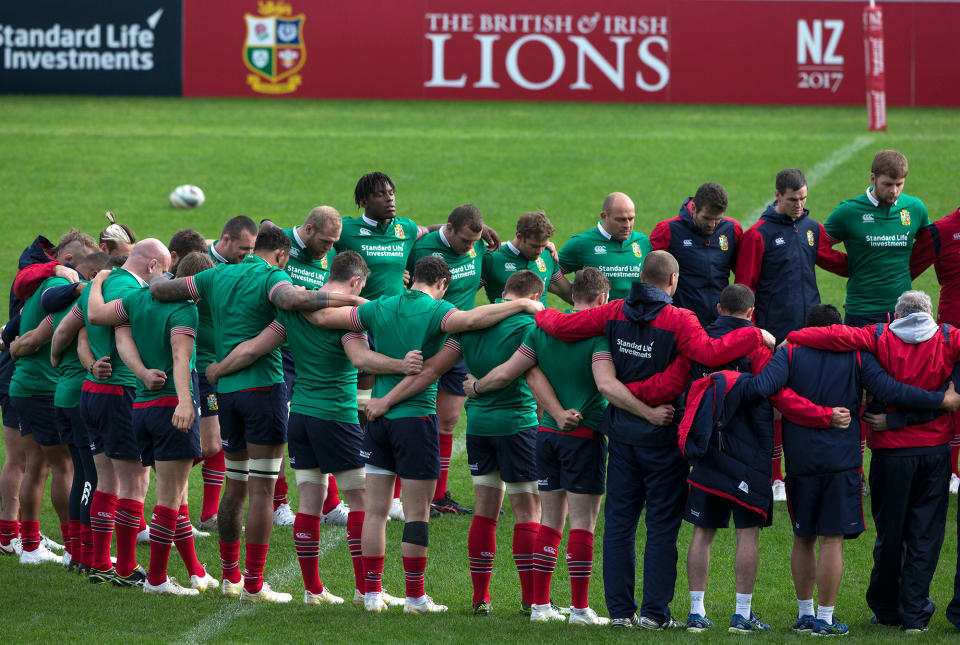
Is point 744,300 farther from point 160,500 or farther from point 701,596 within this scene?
point 160,500

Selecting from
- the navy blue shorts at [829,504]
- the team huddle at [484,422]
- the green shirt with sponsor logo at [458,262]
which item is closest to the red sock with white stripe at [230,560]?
the team huddle at [484,422]

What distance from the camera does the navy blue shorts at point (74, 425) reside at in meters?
8.54

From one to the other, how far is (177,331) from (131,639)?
198cm

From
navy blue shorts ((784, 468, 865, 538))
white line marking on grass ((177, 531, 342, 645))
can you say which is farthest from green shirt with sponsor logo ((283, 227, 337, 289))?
navy blue shorts ((784, 468, 865, 538))

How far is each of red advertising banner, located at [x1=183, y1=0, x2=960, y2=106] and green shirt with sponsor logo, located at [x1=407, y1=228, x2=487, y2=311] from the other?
17.8m

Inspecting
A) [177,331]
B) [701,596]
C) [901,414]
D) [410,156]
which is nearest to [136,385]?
[177,331]

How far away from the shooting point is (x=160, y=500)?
7863 millimetres

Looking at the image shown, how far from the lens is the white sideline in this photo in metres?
6.89

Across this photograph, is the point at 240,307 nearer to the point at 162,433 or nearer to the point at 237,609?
the point at 162,433

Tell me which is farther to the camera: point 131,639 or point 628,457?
point 628,457

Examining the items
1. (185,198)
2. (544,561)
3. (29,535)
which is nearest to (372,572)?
(544,561)

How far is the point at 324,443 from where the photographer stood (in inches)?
302

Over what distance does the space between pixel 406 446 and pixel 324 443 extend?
589mm

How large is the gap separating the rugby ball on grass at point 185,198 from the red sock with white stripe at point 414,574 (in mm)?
14420
